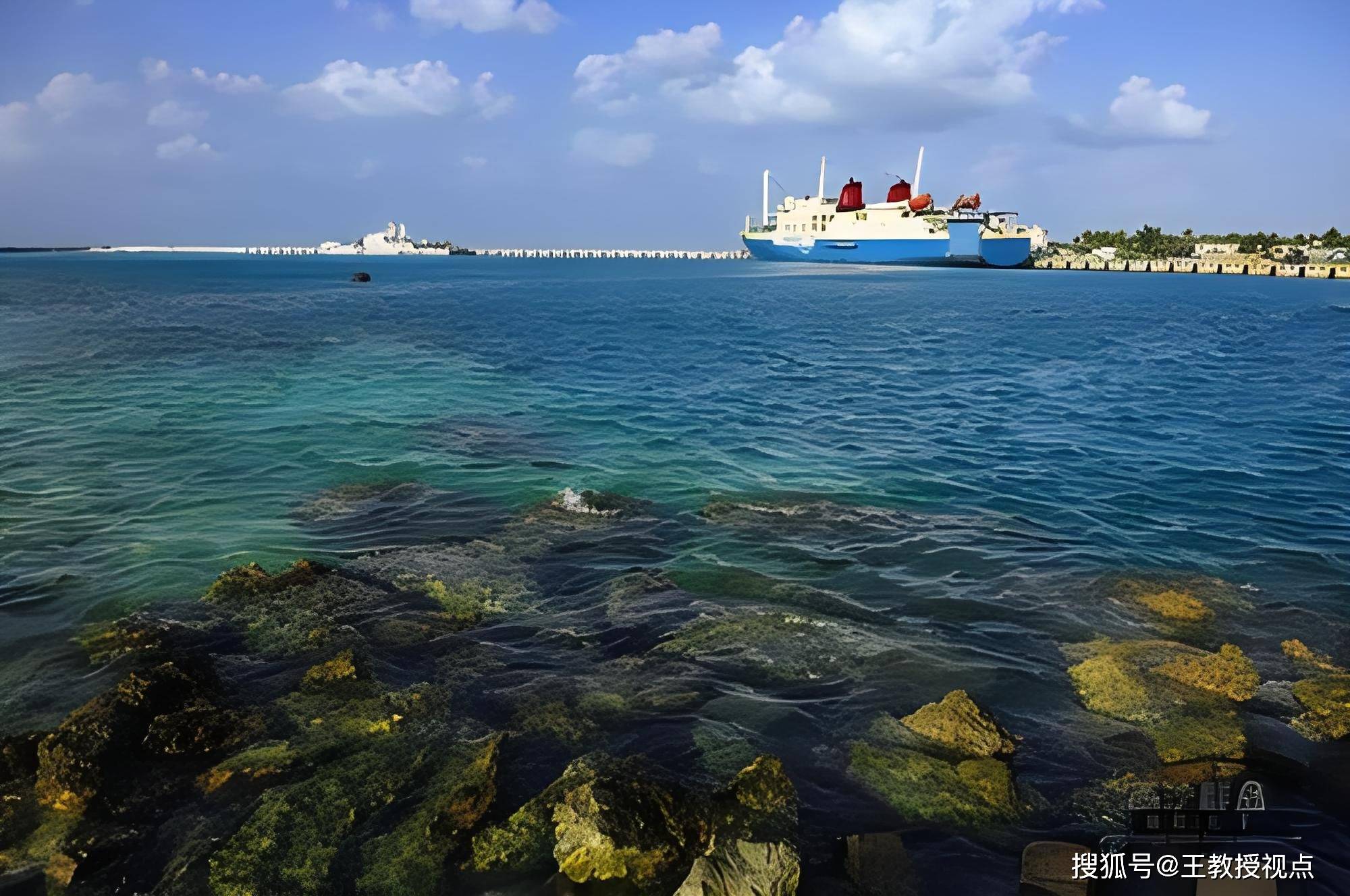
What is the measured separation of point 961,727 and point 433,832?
4304mm

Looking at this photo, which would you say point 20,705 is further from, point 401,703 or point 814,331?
point 814,331

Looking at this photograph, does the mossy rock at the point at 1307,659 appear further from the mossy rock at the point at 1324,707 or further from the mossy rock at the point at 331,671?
the mossy rock at the point at 331,671

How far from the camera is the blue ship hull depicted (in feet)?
382

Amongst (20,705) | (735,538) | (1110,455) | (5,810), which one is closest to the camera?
(5,810)

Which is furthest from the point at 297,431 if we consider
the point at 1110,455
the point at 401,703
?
the point at 1110,455

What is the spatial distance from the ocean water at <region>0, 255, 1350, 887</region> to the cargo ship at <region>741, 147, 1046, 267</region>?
3295 inches

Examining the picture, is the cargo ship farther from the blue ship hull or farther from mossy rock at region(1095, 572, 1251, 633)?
mossy rock at region(1095, 572, 1251, 633)

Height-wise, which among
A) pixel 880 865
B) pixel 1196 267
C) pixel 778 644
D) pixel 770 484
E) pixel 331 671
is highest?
pixel 1196 267

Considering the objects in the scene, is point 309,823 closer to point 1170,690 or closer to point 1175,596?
point 1170,690

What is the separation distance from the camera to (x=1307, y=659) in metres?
7.86

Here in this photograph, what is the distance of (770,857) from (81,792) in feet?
16.6

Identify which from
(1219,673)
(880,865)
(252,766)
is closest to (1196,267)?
(1219,673)

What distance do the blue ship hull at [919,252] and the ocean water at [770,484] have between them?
85252mm

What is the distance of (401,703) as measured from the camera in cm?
680
